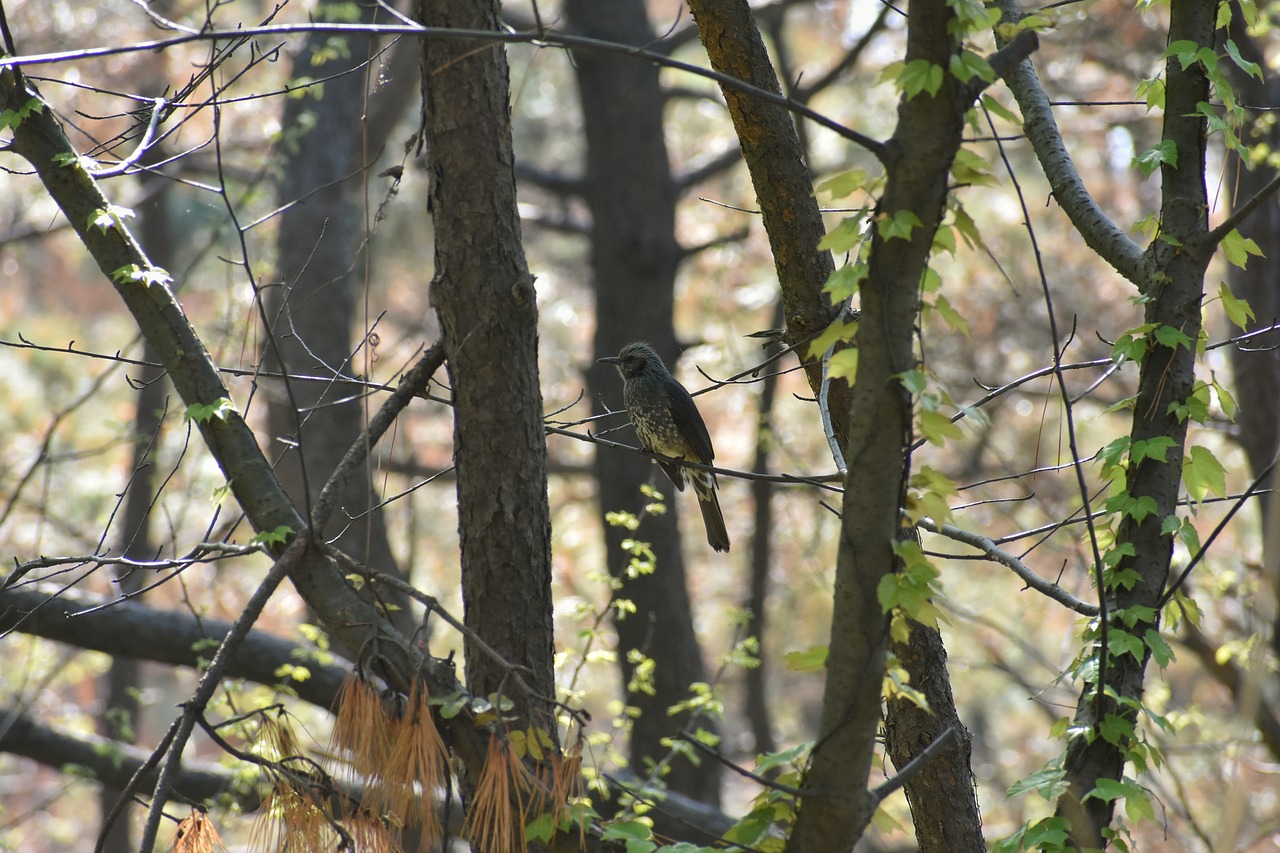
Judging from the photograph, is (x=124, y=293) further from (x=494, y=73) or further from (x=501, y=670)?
(x=501, y=670)

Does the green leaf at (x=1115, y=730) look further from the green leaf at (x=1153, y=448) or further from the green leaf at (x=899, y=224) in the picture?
the green leaf at (x=899, y=224)

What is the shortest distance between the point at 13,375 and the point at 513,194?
13.0 meters

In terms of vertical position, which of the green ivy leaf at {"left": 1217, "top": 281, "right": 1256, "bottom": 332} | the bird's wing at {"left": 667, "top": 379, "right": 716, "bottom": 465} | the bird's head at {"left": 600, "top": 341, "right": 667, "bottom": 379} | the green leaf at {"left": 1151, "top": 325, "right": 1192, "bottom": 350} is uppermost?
the bird's head at {"left": 600, "top": 341, "right": 667, "bottom": 379}

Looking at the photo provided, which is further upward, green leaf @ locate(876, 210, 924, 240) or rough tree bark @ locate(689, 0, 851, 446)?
rough tree bark @ locate(689, 0, 851, 446)

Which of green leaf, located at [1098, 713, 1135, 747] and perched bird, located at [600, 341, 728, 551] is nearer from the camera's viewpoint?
green leaf, located at [1098, 713, 1135, 747]

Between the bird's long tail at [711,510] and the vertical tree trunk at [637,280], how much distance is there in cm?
269

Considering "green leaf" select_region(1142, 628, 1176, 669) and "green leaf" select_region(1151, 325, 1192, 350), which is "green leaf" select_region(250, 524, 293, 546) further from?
"green leaf" select_region(1151, 325, 1192, 350)

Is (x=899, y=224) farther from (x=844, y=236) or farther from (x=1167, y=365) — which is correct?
(x=1167, y=365)

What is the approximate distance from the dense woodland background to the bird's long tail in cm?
40

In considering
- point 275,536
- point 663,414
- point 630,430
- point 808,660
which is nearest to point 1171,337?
point 808,660

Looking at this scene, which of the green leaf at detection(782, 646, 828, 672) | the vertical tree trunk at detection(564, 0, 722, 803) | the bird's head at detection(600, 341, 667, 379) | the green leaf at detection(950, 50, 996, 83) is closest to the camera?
the green leaf at detection(950, 50, 996, 83)

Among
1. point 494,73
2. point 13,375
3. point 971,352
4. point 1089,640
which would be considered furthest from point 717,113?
point 1089,640

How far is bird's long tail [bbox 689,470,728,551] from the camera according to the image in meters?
4.92

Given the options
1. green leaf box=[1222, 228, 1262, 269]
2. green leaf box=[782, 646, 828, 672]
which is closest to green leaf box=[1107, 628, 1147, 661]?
green leaf box=[782, 646, 828, 672]
